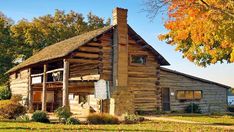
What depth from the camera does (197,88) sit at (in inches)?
1400

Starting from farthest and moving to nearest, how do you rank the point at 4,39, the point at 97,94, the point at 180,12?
the point at 4,39 → the point at 97,94 → the point at 180,12

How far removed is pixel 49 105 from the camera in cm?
3659

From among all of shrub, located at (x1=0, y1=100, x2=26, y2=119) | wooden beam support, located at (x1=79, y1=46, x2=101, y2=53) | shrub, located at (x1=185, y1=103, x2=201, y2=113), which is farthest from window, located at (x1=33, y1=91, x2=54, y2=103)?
shrub, located at (x1=0, y1=100, x2=26, y2=119)

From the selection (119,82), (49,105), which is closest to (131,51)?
(119,82)

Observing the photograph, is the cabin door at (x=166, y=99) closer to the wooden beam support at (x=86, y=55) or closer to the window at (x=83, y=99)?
the window at (x=83, y=99)

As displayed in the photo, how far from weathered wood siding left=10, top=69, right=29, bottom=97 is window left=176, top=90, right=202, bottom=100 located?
15864mm

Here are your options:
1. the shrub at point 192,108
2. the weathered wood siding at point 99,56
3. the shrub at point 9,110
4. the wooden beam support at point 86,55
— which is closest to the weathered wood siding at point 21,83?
the weathered wood siding at point 99,56

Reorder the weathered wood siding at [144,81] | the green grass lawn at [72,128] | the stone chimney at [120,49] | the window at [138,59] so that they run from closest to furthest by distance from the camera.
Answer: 1. the green grass lawn at [72,128]
2. the stone chimney at [120,49]
3. the weathered wood siding at [144,81]
4. the window at [138,59]

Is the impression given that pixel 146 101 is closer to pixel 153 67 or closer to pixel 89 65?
pixel 153 67

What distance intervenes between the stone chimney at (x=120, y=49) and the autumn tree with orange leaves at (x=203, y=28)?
10.9 feet

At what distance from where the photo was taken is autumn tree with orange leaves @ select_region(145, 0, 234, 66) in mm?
18031

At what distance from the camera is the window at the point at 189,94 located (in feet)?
113

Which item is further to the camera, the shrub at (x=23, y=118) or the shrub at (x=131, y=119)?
the shrub at (x=131, y=119)

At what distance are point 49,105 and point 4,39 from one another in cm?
2063
